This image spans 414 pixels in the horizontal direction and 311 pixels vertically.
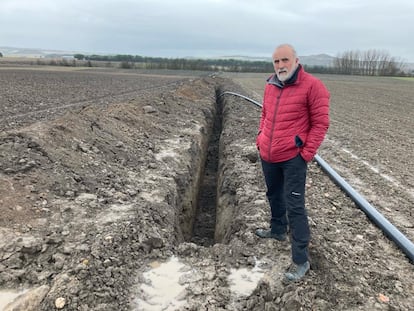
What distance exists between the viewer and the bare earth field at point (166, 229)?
358 cm

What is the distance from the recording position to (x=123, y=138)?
28.3 feet

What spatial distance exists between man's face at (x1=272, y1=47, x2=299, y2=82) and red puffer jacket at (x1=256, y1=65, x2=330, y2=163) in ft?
0.21

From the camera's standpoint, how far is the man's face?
11.1ft

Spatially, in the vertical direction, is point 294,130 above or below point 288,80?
below

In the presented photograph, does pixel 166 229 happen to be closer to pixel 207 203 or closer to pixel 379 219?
pixel 379 219

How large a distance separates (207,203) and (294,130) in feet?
20.4

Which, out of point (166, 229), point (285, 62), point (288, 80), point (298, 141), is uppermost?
point (285, 62)

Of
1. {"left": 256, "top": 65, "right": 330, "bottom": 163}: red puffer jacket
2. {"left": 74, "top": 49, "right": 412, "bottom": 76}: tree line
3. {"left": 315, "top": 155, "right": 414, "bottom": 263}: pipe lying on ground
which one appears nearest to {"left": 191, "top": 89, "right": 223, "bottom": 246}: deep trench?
{"left": 315, "top": 155, "right": 414, "bottom": 263}: pipe lying on ground

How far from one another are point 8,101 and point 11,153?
11233mm

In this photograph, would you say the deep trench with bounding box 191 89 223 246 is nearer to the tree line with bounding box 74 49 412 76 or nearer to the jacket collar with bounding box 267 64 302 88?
the jacket collar with bounding box 267 64 302 88

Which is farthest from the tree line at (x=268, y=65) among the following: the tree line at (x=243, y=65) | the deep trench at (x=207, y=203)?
the deep trench at (x=207, y=203)

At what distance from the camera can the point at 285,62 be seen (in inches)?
133

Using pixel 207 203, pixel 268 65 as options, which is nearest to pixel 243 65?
pixel 268 65

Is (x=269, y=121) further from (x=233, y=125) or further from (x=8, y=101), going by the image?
(x=8, y=101)
